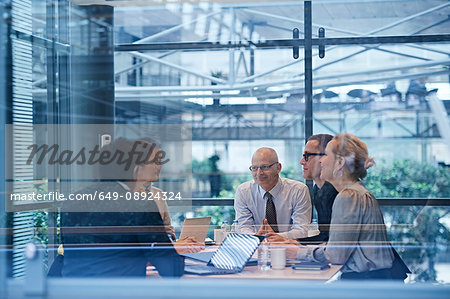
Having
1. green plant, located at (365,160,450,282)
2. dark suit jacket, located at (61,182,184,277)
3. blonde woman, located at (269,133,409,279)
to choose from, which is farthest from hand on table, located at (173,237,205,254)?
green plant, located at (365,160,450,282)

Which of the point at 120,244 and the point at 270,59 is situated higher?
the point at 270,59

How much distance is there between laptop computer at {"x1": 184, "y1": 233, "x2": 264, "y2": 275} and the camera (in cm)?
246

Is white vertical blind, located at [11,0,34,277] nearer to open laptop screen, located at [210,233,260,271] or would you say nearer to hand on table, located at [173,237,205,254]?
hand on table, located at [173,237,205,254]

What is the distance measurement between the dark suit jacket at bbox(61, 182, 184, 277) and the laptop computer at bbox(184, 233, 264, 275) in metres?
0.16

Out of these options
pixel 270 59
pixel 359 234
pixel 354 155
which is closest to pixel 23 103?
pixel 270 59

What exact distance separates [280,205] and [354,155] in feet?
4.51

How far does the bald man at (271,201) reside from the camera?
3.70 meters

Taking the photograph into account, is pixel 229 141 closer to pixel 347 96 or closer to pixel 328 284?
pixel 347 96

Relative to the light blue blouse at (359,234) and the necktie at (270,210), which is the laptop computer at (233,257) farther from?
the necktie at (270,210)

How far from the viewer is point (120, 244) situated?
2.27 meters

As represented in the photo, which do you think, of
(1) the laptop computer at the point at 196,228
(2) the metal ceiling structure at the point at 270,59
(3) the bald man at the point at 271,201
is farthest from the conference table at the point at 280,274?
(2) the metal ceiling structure at the point at 270,59

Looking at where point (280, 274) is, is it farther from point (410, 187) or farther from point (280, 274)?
point (410, 187)

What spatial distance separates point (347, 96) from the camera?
15.9ft

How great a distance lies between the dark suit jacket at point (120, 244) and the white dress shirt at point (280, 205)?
1.34 m
